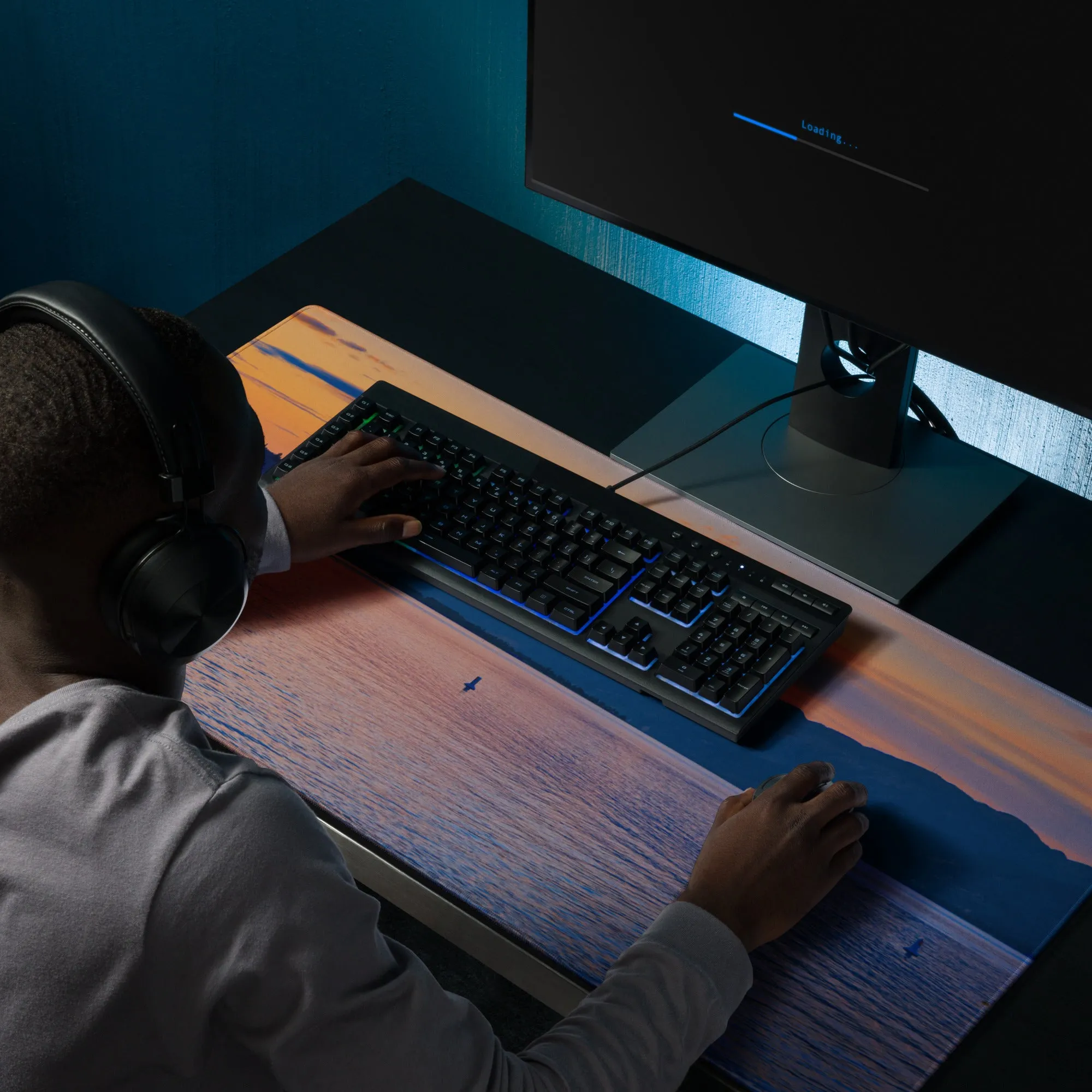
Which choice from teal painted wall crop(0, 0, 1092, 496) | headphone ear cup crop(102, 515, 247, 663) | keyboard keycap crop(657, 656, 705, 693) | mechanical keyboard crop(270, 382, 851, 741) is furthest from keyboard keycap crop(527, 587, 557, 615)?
teal painted wall crop(0, 0, 1092, 496)

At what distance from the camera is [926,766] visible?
104cm

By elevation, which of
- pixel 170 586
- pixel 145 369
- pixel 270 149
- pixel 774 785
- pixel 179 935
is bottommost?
pixel 270 149

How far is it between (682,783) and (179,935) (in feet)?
1.39

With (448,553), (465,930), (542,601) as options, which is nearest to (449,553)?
(448,553)

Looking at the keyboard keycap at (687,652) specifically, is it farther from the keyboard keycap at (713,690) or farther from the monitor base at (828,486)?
the monitor base at (828,486)

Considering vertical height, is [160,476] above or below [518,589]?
above

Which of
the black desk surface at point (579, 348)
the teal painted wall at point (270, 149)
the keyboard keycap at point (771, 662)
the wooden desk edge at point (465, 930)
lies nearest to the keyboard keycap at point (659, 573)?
the keyboard keycap at point (771, 662)

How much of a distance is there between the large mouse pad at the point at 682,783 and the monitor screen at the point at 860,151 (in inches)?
9.6

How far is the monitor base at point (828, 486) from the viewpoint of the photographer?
1.20 metres

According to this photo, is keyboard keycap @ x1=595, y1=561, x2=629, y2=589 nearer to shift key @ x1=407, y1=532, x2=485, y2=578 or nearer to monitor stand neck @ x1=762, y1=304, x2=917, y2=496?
shift key @ x1=407, y1=532, x2=485, y2=578

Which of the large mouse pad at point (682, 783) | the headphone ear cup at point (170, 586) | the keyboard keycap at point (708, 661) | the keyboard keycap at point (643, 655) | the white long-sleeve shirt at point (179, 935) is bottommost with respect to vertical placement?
the large mouse pad at point (682, 783)

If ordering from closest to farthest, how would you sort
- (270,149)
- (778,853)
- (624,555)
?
1. (778,853)
2. (624,555)
3. (270,149)

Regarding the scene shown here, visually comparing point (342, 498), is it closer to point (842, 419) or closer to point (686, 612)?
point (686, 612)

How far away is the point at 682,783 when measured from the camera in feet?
3.37
